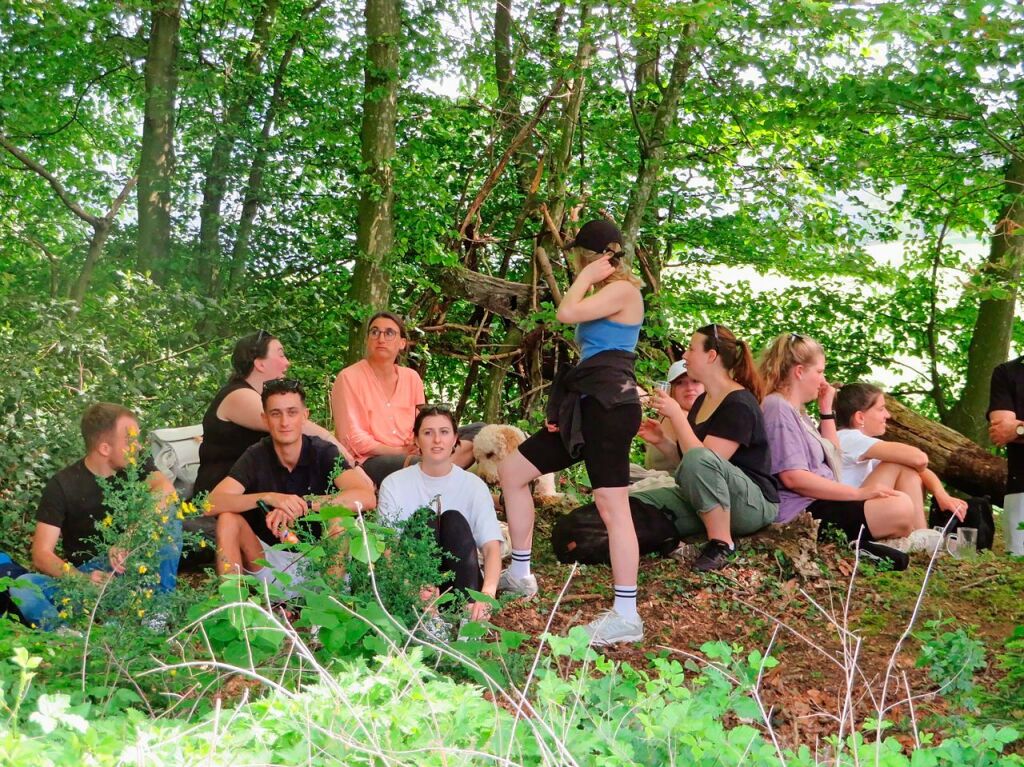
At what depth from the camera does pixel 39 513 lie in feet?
17.4

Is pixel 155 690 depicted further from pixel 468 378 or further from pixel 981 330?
pixel 981 330

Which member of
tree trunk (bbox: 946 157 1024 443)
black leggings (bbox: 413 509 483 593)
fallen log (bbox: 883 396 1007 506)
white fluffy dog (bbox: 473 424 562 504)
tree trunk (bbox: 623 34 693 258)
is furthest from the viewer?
tree trunk (bbox: 946 157 1024 443)

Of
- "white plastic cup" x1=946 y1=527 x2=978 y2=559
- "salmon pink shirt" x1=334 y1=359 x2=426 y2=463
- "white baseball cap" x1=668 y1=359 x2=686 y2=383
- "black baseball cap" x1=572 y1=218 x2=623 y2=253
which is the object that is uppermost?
"black baseball cap" x1=572 y1=218 x2=623 y2=253

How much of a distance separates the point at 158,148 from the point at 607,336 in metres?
7.26

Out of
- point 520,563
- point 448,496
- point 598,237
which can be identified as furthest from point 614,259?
point 520,563

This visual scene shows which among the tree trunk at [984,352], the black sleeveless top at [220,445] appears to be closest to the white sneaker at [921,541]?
the black sleeveless top at [220,445]

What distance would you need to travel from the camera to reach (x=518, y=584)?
5723 millimetres

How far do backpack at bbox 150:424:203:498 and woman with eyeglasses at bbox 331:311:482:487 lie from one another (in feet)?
2.99

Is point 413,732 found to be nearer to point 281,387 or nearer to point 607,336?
point 607,336

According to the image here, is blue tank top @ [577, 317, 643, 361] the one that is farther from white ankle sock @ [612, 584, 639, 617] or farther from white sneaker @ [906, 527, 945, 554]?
white sneaker @ [906, 527, 945, 554]

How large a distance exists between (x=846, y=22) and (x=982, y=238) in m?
6.95

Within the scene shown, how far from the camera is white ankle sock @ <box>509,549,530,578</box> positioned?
5723 mm

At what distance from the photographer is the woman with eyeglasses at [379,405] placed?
23.2 feet

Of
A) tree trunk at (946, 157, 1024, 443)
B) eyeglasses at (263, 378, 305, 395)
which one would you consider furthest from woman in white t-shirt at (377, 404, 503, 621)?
tree trunk at (946, 157, 1024, 443)
